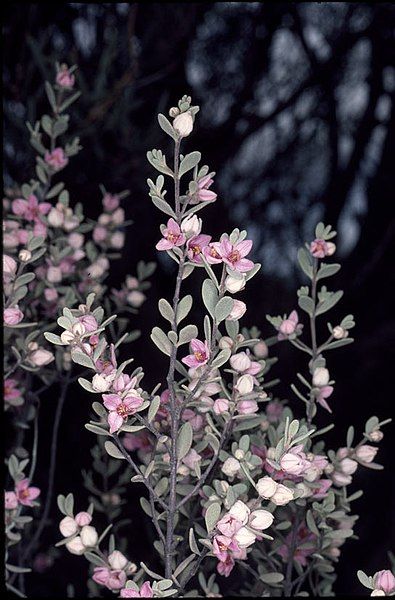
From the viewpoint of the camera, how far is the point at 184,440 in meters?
0.45

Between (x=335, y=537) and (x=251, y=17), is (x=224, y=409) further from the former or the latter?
(x=251, y=17)

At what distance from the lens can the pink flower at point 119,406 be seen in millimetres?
420

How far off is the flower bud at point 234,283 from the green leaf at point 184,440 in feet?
0.30

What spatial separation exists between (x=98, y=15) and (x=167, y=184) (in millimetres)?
411

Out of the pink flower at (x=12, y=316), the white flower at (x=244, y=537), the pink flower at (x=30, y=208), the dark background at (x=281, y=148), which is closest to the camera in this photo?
the white flower at (x=244, y=537)

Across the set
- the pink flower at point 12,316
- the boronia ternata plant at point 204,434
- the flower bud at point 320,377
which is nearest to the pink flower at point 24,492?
the boronia ternata plant at point 204,434

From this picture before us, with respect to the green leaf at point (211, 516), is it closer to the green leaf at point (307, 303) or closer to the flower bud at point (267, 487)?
the flower bud at point (267, 487)

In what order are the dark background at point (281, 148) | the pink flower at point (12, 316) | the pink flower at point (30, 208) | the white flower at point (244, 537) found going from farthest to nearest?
1. the dark background at point (281, 148)
2. the pink flower at point (30, 208)
3. the pink flower at point (12, 316)
4. the white flower at point (244, 537)

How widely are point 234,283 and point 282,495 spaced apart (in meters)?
0.12

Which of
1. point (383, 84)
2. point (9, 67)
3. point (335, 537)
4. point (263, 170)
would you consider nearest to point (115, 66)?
point (9, 67)

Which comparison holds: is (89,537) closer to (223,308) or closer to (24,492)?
(24,492)

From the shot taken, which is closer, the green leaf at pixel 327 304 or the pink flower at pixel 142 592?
the pink flower at pixel 142 592

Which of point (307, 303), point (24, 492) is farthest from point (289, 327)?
point (24, 492)

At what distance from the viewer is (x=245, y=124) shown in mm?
1495
